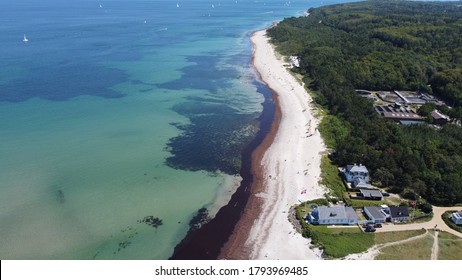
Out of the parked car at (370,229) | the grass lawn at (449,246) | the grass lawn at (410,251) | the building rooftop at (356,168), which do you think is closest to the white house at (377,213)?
the parked car at (370,229)

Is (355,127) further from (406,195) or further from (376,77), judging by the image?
(376,77)

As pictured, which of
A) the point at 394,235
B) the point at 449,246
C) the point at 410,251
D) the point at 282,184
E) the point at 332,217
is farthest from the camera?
the point at 282,184

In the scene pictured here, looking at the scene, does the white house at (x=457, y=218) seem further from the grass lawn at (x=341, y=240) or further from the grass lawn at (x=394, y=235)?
the grass lawn at (x=341, y=240)

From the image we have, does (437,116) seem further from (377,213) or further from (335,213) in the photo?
(335,213)

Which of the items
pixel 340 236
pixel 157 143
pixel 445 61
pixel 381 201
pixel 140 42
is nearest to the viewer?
pixel 340 236

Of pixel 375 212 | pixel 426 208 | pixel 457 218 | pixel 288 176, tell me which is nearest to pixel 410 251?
pixel 375 212

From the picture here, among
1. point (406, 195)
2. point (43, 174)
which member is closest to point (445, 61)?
point (406, 195)

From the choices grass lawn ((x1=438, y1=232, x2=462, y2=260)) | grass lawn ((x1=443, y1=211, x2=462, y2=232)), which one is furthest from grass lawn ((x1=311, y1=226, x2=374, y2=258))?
grass lawn ((x1=443, y1=211, x2=462, y2=232))
